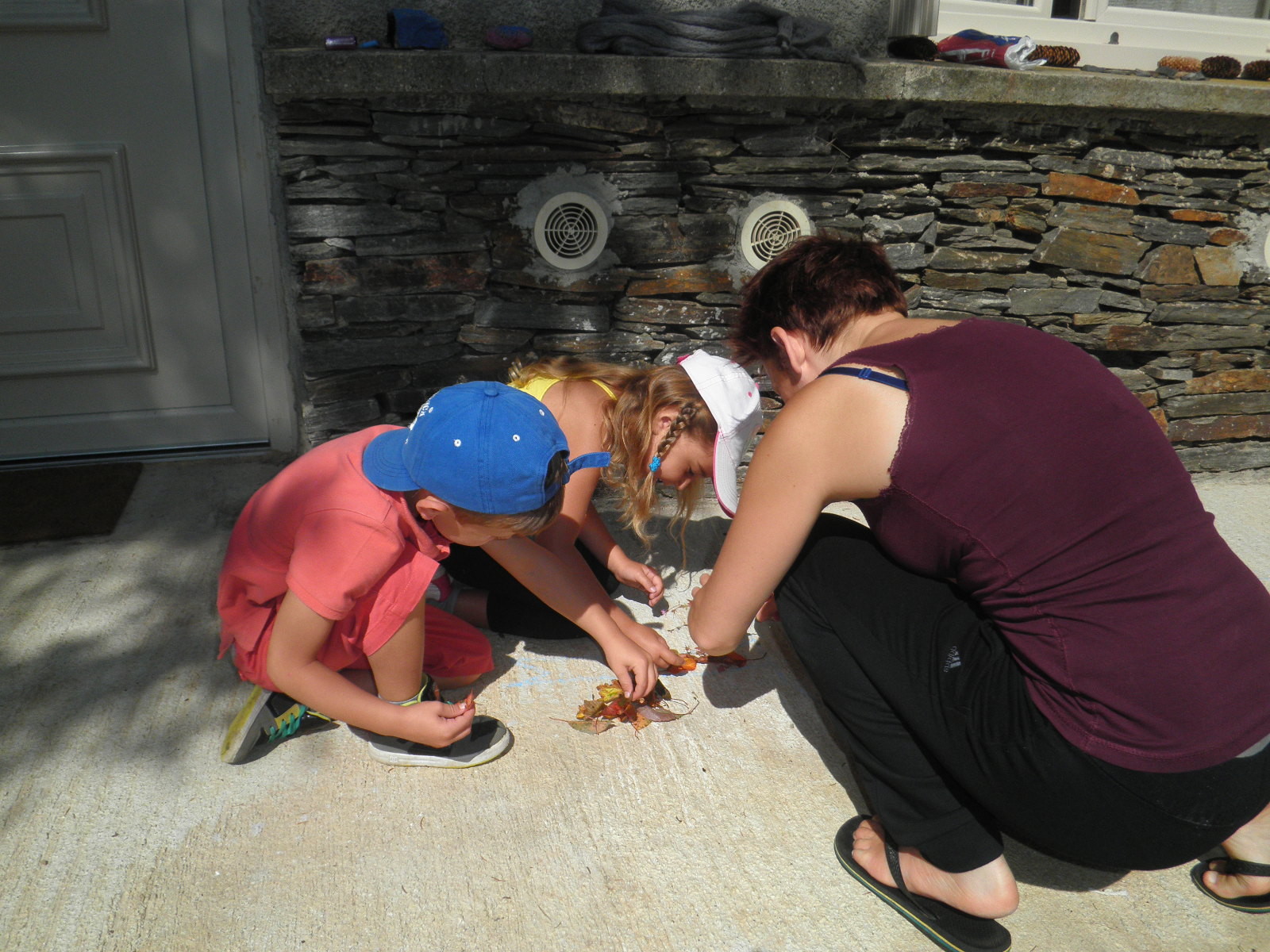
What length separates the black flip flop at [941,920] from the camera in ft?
5.56

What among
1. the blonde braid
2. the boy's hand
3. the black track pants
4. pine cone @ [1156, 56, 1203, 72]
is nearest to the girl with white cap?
the blonde braid

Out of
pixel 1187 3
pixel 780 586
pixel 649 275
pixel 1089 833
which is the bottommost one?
pixel 1089 833

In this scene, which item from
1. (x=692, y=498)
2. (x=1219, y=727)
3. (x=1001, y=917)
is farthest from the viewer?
(x=692, y=498)

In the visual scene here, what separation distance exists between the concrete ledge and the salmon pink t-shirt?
3.98ft

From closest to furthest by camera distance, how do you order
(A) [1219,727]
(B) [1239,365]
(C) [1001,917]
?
(A) [1219,727] → (C) [1001,917] → (B) [1239,365]

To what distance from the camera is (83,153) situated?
9.58ft

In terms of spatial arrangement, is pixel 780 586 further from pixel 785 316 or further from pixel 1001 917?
pixel 1001 917

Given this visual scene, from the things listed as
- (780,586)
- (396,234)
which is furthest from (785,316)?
(396,234)

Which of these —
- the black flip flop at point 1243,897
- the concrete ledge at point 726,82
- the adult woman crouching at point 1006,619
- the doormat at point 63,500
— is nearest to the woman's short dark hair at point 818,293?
the adult woman crouching at point 1006,619

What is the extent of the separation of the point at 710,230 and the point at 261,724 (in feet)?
6.67

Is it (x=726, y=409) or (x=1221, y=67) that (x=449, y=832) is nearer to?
(x=726, y=409)

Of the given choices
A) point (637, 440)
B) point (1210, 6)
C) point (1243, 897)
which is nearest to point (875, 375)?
point (637, 440)

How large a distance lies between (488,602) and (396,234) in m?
1.20

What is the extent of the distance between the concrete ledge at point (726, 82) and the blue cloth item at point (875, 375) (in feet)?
5.31
